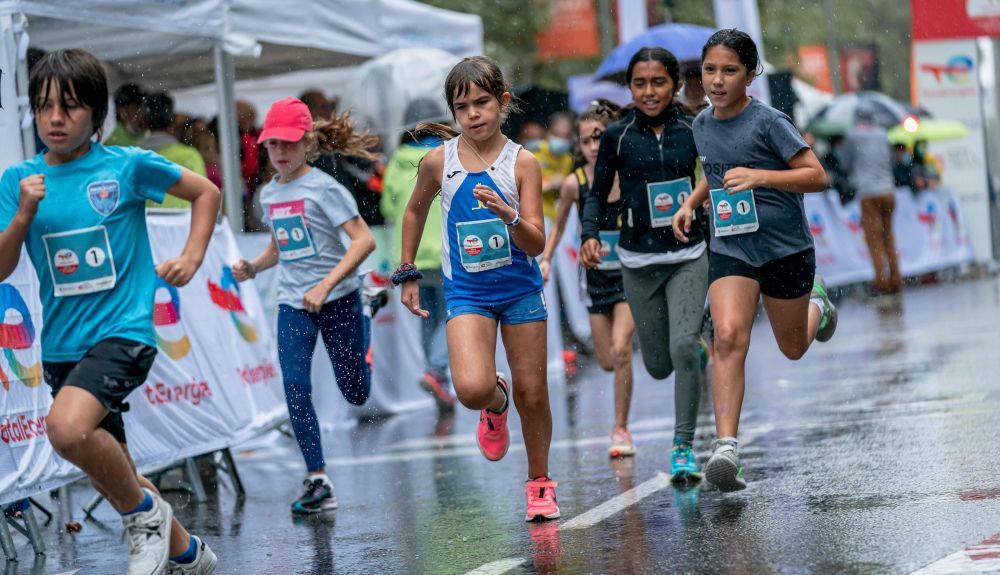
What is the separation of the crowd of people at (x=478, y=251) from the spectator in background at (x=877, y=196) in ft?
40.2

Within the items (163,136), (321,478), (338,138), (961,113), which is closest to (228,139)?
(163,136)

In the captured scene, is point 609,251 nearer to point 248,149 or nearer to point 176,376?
point 176,376

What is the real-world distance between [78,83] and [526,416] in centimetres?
234

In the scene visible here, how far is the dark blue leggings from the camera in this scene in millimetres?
7711

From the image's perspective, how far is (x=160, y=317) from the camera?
8.45 m

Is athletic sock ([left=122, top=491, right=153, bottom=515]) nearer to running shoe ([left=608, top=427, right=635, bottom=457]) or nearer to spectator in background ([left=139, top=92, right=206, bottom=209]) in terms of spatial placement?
Result: running shoe ([left=608, top=427, right=635, bottom=457])

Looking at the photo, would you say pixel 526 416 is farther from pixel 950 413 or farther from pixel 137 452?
pixel 950 413

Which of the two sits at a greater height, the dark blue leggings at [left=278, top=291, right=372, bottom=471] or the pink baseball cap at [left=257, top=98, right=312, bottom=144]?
the pink baseball cap at [left=257, top=98, right=312, bottom=144]

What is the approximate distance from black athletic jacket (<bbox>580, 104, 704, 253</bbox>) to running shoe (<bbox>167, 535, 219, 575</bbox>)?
288 centimetres

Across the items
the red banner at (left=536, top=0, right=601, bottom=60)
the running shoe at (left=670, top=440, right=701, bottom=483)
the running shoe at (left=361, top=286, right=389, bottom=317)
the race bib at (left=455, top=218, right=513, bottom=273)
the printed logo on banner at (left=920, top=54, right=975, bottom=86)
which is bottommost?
the running shoe at (left=670, top=440, right=701, bottom=483)

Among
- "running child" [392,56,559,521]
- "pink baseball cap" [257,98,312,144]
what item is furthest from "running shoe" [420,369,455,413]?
"running child" [392,56,559,521]

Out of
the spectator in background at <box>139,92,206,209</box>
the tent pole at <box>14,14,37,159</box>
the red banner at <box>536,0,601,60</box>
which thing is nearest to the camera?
the tent pole at <box>14,14,37,159</box>

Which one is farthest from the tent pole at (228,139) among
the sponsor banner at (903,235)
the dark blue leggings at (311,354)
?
the sponsor banner at (903,235)

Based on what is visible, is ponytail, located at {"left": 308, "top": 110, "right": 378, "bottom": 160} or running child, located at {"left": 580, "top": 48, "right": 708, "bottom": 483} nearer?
running child, located at {"left": 580, "top": 48, "right": 708, "bottom": 483}
